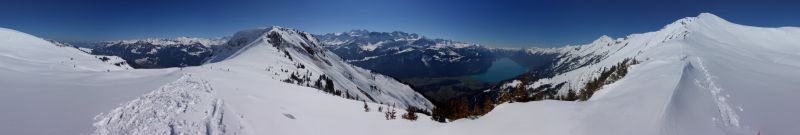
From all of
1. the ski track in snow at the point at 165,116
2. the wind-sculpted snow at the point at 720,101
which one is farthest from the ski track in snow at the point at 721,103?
the ski track in snow at the point at 165,116

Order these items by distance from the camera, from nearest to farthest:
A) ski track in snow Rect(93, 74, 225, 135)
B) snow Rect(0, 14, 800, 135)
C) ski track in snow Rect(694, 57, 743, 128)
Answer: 1. ski track in snow Rect(93, 74, 225, 135)
2. snow Rect(0, 14, 800, 135)
3. ski track in snow Rect(694, 57, 743, 128)

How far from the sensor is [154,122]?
16.2 m

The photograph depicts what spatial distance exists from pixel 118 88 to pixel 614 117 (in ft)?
88.1

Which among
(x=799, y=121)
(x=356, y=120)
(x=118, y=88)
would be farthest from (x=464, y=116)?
(x=118, y=88)

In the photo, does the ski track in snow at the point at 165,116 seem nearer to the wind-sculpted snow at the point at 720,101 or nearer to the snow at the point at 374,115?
the snow at the point at 374,115

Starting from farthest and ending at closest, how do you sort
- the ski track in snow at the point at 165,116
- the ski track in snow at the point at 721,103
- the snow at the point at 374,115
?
the ski track in snow at the point at 721,103
the snow at the point at 374,115
the ski track in snow at the point at 165,116

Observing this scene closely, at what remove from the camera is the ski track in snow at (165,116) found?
1536 centimetres

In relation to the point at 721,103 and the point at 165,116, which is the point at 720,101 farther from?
the point at 165,116

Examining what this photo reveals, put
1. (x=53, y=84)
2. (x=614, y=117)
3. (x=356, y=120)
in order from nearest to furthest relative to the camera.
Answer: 1. (x=614, y=117)
2. (x=356, y=120)
3. (x=53, y=84)

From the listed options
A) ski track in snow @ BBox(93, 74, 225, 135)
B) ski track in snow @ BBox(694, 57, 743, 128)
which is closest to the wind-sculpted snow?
ski track in snow @ BBox(694, 57, 743, 128)

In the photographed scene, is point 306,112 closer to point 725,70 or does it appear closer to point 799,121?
point 799,121

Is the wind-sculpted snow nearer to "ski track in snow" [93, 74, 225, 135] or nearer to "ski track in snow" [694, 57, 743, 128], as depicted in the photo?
"ski track in snow" [694, 57, 743, 128]

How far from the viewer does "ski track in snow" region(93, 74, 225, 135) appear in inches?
605

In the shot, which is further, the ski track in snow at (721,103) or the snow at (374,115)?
the ski track in snow at (721,103)
